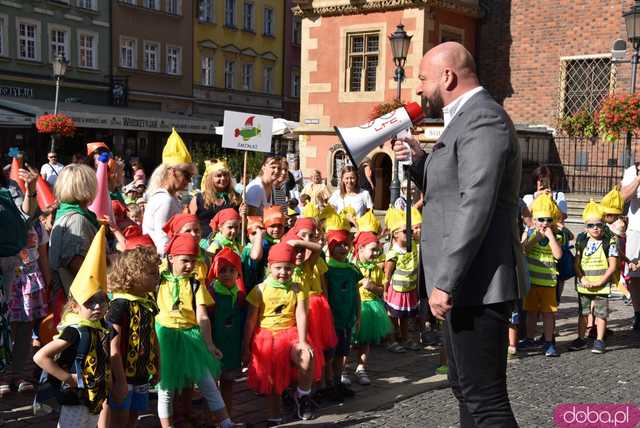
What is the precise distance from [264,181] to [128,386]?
307cm

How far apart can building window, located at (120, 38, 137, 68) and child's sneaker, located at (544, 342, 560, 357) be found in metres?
30.1

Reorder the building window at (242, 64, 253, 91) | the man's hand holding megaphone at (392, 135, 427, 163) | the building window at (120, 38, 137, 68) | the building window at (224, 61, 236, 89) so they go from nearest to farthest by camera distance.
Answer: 1. the man's hand holding megaphone at (392, 135, 427, 163)
2. the building window at (120, 38, 137, 68)
3. the building window at (224, 61, 236, 89)
4. the building window at (242, 64, 253, 91)

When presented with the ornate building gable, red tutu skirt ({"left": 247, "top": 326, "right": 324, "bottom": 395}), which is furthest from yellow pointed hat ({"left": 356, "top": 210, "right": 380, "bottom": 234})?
the ornate building gable

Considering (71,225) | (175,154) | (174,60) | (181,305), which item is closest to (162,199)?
(175,154)

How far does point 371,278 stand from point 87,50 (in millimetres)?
28916

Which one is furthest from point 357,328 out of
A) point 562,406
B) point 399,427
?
point 562,406

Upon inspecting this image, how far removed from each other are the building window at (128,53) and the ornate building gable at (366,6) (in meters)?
14.5

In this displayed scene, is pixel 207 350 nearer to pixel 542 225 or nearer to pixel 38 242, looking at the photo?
pixel 38 242

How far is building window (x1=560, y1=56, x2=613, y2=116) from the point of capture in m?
20.3

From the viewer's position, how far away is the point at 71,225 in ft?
16.1

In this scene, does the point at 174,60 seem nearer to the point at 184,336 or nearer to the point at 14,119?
the point at 14,119

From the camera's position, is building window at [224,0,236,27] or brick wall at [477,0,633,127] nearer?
brick wall at [477,0,633,127]

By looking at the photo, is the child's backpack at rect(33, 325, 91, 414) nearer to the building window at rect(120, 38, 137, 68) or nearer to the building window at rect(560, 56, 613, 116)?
the building window at rect(560, 56, 613, 116)

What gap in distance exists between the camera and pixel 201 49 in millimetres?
38281
